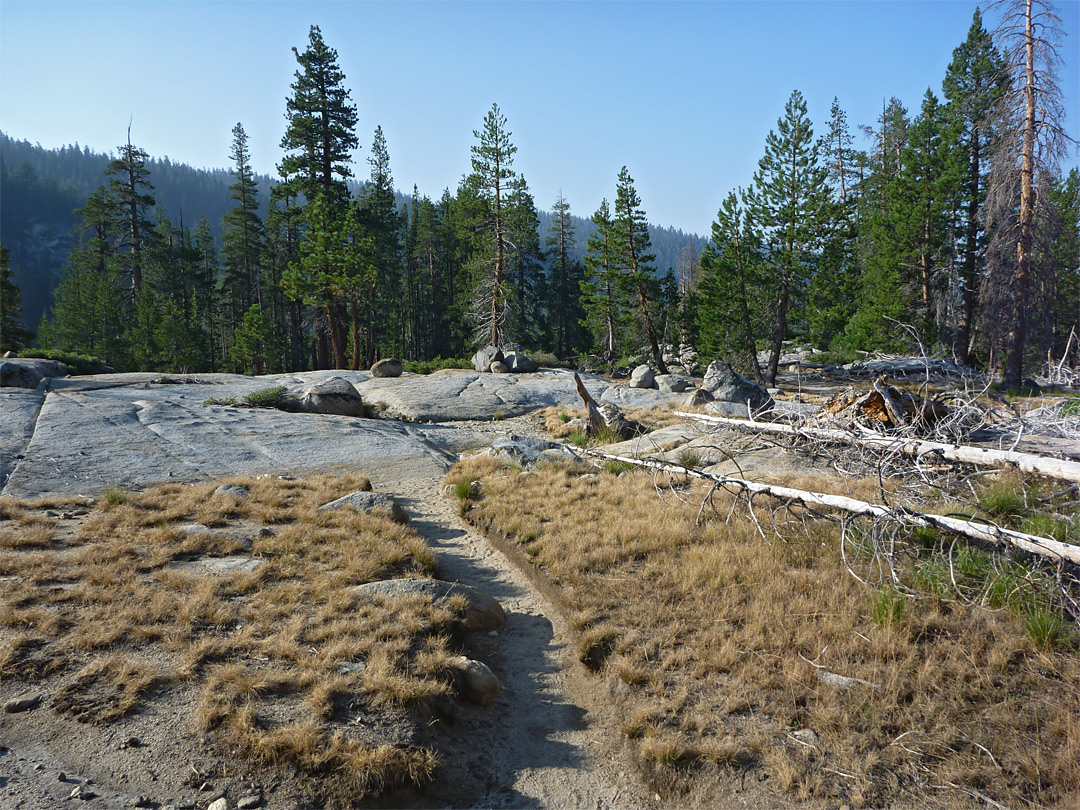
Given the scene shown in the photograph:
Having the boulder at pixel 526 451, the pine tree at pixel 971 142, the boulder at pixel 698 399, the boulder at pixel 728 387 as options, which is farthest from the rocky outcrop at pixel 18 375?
the pine tree at pixel 971 142

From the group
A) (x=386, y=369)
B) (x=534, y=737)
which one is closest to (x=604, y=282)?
(x=386, y=369)

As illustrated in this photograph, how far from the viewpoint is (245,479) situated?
10.6 meters

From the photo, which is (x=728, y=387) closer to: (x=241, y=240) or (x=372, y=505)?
(x=372, y=505)

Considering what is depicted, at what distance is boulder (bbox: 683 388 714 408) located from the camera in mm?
20203

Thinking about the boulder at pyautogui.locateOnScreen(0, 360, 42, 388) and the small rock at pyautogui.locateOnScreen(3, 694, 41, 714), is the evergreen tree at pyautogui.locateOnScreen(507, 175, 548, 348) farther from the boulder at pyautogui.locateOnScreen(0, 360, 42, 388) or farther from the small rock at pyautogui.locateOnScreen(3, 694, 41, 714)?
the small rock at pyautogui.locateOnScreen(3, 694, 41, 714)

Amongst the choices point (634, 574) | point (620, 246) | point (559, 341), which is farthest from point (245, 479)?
point (559, 341)

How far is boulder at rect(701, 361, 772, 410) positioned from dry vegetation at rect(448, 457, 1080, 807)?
47.4 ft

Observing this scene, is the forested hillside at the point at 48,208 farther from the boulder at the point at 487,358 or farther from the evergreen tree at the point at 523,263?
the boulder at the point at 487,358

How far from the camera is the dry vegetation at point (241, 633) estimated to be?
3.99 metres

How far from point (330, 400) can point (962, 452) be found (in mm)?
17549

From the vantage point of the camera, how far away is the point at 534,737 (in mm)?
4777

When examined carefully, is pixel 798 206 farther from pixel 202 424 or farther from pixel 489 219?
pixel 202 424

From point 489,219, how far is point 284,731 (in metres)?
31.6

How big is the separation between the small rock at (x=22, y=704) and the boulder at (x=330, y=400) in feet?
51.3
